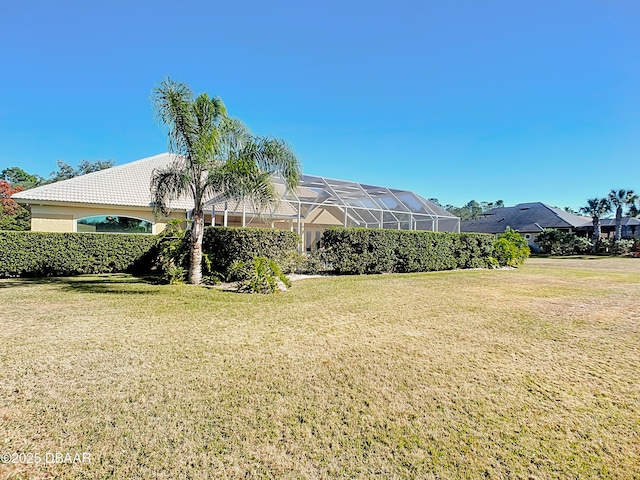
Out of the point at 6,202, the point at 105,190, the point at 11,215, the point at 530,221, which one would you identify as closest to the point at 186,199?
the point at 105,190

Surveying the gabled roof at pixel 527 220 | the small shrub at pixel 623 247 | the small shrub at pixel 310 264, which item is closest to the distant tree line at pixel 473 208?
the gabled roof at pixel 527 220

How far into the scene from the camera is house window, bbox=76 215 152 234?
53.3 feet

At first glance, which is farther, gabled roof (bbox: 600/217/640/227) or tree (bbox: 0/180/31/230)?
gabled roof (bbox: 600/217/640/227)

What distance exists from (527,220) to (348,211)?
38262 mm

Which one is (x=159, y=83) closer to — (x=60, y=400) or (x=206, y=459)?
(x=60, y=400)

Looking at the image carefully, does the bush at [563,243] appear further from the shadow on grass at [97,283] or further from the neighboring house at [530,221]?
the shadow on grass at [97,283]

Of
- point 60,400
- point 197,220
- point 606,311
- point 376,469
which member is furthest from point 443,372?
point 197,220

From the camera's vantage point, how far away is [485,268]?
19.3m

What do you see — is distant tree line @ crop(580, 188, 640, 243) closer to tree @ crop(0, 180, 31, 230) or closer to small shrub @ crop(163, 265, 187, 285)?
small shrub @ crop(163, 265, 187, 285)

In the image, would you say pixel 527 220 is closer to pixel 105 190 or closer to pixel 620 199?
pixel 620 199

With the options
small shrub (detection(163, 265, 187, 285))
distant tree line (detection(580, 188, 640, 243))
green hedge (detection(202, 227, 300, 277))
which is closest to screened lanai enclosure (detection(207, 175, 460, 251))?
green hedge (detection(202, 227, 300, 277))

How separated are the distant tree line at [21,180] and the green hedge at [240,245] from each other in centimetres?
1920

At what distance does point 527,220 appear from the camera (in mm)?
45531

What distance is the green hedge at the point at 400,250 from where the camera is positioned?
14.5 m
